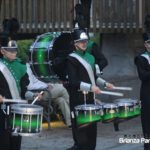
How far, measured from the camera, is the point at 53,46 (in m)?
10.4

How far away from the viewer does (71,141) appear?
11125 mm

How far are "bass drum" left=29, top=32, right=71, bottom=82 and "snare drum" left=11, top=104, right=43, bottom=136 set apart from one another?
2.31 meters

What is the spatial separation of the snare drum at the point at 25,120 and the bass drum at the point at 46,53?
7.58ft

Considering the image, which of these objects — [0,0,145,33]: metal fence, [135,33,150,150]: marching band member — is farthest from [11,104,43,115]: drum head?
[0,0,145,33]: metal fence

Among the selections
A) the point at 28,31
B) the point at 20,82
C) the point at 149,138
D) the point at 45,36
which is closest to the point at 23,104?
the point at 20,82

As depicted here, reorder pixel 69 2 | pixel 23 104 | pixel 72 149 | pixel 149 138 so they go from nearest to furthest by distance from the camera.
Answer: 1. pixel 23 104
2. pixel 149 138
3. pixel 72 149
4. pixel 69 2

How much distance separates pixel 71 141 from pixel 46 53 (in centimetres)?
169

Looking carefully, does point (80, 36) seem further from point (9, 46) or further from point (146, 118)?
point (146, 118)

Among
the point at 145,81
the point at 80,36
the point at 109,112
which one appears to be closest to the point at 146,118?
the point at 145,81

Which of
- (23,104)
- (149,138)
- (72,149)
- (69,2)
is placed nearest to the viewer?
(23,104)

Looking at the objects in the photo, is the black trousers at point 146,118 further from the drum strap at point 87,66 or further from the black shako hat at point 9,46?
the black shako hat at point 9,46

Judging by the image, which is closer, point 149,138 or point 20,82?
point 20,82

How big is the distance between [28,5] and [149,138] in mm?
5700

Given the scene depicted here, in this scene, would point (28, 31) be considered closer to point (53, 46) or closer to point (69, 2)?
point (69, 2)
